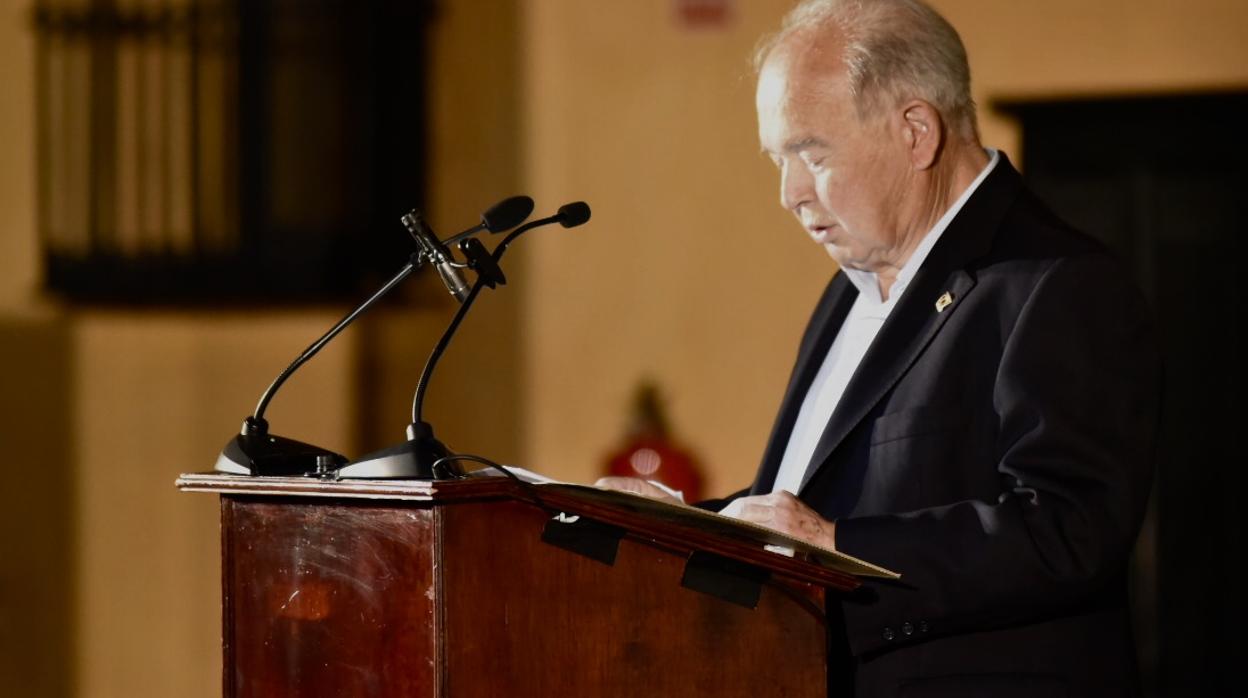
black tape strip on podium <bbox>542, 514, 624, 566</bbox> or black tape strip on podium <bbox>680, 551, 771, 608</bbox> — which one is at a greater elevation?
black tape strip on podium <bbox>542, 514, 624, 566</bbox>

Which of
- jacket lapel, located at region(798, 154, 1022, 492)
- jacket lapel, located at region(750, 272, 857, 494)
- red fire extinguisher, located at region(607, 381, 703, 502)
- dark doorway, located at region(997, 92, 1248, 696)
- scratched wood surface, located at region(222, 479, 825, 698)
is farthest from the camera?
red fire extinguisher, located at region(607, 381, 703, 502)

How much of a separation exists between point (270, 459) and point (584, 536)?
40 centimetres

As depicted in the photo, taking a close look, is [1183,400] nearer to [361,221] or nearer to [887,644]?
[361,221]

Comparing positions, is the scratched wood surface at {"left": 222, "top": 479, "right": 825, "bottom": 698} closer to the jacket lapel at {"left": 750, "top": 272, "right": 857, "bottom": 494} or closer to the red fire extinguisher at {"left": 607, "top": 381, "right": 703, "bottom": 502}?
the jacket lapel at {"left": 750, "top": 272, "right": 857, "bottom": 494}

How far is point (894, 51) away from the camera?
2074 millimetres

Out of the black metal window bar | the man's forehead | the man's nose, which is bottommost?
the man's nose

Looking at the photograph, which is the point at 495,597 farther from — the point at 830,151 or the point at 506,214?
the point at 830,151

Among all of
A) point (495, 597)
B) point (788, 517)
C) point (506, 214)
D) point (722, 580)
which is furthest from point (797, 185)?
point (495, 597)

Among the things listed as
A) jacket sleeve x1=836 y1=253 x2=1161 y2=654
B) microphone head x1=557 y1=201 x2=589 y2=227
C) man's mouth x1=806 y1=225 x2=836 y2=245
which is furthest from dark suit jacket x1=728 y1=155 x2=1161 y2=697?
microphone head x1=557 y1=201 x2=589 y2=227

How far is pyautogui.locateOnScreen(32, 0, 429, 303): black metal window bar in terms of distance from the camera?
4.87 metres

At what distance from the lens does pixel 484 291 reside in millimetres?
4828

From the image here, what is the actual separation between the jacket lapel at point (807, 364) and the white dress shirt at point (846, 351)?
1 cm

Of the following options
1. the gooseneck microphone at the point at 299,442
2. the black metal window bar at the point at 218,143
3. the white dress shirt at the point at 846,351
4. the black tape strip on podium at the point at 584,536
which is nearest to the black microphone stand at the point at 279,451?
the gooseneck microphone at the point at 299,442

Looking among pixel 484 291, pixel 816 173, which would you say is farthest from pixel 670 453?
pixel 816 173
